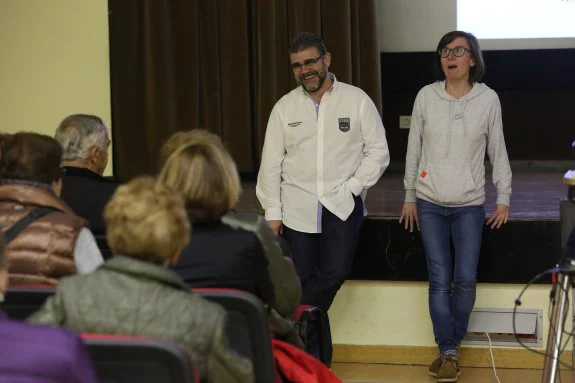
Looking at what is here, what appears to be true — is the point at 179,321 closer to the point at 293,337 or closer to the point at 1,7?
the point at 293,337

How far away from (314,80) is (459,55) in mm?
585

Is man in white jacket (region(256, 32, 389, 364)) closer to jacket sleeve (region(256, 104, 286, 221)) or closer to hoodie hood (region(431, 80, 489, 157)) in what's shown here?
jacket sleeve (region(256, 104, 286, 221))

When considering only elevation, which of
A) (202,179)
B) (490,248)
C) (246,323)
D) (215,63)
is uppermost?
(215,63)

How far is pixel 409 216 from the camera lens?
165 inches

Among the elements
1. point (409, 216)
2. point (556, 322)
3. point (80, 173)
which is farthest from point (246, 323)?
point (409, 216)

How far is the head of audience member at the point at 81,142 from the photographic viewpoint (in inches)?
137

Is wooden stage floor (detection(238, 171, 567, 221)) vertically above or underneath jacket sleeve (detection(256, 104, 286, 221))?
underneath

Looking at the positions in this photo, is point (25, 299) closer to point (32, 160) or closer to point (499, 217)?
point (32, 160)

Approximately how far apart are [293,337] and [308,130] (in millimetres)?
1353

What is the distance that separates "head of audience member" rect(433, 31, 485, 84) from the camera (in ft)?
12.6

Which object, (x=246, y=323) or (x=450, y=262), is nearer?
(x=246, y=323)

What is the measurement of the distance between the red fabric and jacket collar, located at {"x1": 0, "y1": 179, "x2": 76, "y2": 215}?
73 cm

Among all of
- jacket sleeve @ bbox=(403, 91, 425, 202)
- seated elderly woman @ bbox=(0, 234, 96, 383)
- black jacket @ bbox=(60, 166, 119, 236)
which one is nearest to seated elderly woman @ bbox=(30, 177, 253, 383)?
seated elderly woman @ bbox=(0, 234, 96, 383)

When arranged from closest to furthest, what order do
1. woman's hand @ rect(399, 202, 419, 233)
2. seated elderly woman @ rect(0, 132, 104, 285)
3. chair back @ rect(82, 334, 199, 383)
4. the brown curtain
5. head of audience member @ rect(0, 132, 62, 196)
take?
chair back @ rect(82, 334, 199, 383) → seated elderly woman @ rect(0, 132, 104, 285) → head of audience member @ rect(0, 132, 62, 196) → woman's hand @ rect(399, 202, 419, 233) → the brown curtain
